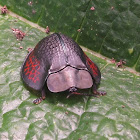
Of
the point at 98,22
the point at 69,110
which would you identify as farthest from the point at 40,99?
the point at 98,22

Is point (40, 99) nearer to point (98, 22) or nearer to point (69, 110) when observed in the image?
point (69, 110)

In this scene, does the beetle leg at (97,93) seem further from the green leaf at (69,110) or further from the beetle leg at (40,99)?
the beetle leg at (40,99)

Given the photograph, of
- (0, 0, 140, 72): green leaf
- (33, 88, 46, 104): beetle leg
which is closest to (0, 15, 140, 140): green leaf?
(33, 88, 46, 104): beetle leg

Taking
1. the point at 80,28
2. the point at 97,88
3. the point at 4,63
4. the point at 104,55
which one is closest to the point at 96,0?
the point at 80,28

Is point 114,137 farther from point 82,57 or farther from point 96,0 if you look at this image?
point 96,0

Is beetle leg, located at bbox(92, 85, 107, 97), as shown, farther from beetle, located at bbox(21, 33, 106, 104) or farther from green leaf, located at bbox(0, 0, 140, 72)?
green leaf, located at bbox(0, 0, 140, 72)

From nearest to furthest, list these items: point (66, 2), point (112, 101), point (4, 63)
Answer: point (112, 101) → point (4, 63) → point (66, 2)

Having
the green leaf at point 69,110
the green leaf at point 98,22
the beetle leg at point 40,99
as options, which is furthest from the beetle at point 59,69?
the green leaf at point 98,22
